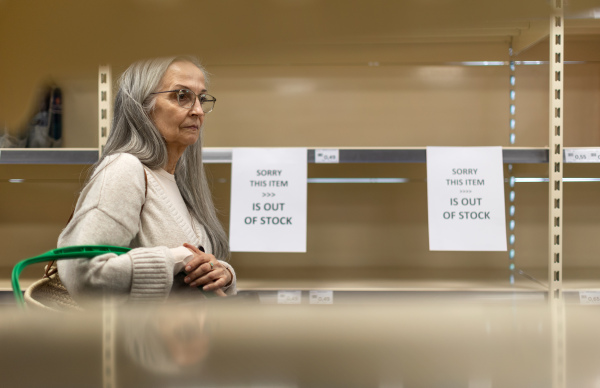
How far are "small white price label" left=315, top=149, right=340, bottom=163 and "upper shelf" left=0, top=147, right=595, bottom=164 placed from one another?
0.01m

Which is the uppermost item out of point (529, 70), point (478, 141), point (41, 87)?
point (529, 70)

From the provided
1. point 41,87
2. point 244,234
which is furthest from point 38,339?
point 244,234

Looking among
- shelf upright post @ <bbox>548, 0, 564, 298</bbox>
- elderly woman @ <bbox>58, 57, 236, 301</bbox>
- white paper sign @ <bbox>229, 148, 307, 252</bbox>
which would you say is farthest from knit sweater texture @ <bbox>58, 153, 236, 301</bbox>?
shelf upright post @ <bbox>548, 0, 564, 298</bbox>

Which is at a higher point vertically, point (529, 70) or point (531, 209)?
point (529, 70)

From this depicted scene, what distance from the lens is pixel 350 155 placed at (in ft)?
5.96

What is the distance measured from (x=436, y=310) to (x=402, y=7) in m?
0.09

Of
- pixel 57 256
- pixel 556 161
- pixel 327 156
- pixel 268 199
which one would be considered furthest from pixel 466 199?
pixel 57 256

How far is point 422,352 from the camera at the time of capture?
0.09 meters

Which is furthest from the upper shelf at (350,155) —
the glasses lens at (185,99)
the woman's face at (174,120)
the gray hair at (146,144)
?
the glasses lens at (185,99)

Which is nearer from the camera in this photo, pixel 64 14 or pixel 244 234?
pixel 64 14

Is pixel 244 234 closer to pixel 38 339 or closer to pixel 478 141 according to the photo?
pixel 478 141

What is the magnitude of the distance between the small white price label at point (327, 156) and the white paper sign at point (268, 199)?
5cm

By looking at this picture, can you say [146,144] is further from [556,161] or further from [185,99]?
[556,161]

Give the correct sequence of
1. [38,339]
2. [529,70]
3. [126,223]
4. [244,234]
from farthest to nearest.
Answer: [529,70], [244,234], [126,223], [38,339]
